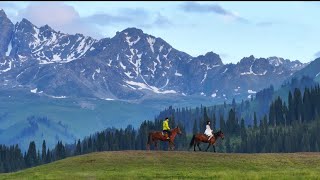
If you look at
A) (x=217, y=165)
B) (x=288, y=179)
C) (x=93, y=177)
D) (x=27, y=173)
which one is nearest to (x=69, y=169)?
(x=27, y=173)

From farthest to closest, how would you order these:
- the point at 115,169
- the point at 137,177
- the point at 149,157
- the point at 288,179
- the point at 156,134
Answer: the point at 156,134 < the point at 149,157 < the point at 115,169 < the point at 137,177 < the point at 288,179

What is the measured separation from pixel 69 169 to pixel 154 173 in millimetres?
11985

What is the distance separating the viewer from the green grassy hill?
204ft

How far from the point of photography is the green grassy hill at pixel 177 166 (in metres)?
62.2

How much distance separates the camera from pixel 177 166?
Answer: 70.9m

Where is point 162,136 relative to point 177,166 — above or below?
above

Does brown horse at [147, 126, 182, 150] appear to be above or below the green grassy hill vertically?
above

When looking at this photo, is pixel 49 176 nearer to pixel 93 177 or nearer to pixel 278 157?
pixel 93 177

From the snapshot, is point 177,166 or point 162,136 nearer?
point 177,166

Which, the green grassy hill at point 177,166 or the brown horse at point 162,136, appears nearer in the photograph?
the green grassy hill at point 177,166

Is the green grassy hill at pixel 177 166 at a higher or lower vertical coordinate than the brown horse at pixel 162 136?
lower

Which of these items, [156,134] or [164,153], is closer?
[164,153]

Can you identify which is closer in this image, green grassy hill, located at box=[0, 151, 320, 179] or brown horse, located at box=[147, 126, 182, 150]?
green grassy hill, located at box=[0, 151, 320, 179]

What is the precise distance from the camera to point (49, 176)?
63438 millimetres
